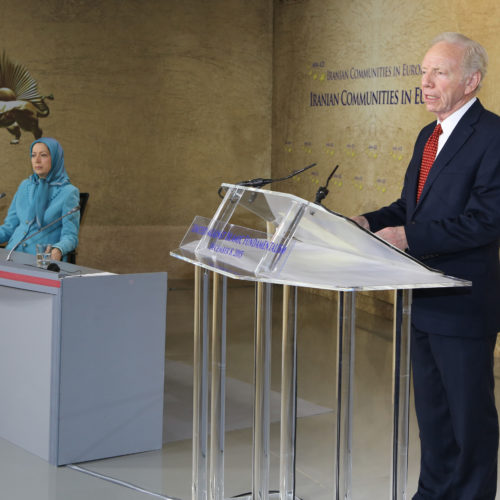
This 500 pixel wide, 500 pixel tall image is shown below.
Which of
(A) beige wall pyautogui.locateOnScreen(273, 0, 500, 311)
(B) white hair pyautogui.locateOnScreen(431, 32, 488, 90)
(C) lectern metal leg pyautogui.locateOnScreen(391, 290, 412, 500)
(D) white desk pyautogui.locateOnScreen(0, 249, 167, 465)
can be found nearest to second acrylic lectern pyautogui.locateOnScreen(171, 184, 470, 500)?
(C) lectern metal leg pyautogui.locateOnScreen(391, 290, 412, 500)

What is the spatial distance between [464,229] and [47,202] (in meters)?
2.99

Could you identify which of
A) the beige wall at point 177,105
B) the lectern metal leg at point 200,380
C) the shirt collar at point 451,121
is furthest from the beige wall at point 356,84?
the lectern metal leg at point 200,380

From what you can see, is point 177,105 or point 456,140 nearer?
point 456,140

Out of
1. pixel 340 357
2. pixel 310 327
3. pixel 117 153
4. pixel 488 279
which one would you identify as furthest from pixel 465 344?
pixel 117 153

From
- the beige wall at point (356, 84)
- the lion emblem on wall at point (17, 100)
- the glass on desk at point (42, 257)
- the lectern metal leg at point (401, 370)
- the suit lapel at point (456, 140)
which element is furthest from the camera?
the lion emblem on wall at point (17, 100)

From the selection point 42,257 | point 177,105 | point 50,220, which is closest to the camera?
point 42,257

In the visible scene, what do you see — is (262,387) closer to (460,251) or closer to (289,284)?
(289,284)

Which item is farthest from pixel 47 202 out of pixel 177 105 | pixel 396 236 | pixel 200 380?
pixel 177 105

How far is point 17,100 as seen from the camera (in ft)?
28.2

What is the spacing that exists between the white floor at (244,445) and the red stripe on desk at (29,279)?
2.51 ft

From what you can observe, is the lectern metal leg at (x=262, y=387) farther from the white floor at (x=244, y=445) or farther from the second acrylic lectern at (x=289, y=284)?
the white floor at (x=244, y=445)

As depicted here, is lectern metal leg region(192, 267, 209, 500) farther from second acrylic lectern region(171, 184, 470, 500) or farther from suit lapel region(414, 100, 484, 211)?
suit lapel region(414, 100, 484, 211)

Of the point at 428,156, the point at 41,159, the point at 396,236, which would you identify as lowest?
the point at 396,236

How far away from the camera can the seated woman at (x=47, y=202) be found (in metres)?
4.71
